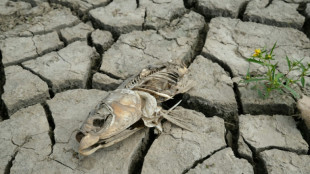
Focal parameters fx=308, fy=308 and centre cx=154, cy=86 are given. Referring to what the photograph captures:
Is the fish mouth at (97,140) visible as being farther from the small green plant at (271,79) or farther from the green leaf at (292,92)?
the green leaf at (292,92)

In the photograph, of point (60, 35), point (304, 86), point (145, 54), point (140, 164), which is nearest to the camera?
point (140, 164)

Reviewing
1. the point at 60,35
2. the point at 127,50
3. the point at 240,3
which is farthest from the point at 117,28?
the point at 240,3

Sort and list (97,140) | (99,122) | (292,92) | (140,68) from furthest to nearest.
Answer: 1. (140,68)
2. (292,92)
3. (99,122)
4. (97,140)

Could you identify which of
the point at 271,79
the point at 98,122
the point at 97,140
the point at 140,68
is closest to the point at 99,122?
the point at 98,122

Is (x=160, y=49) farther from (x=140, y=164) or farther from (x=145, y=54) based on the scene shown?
(x=140, y=164)

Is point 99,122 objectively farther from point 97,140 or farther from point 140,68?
point 140,68

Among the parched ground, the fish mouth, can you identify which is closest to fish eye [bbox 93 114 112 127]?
the fish mouth

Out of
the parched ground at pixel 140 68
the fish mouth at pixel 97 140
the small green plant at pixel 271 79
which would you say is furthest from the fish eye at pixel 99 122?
the small green plant at pixel 271 79
